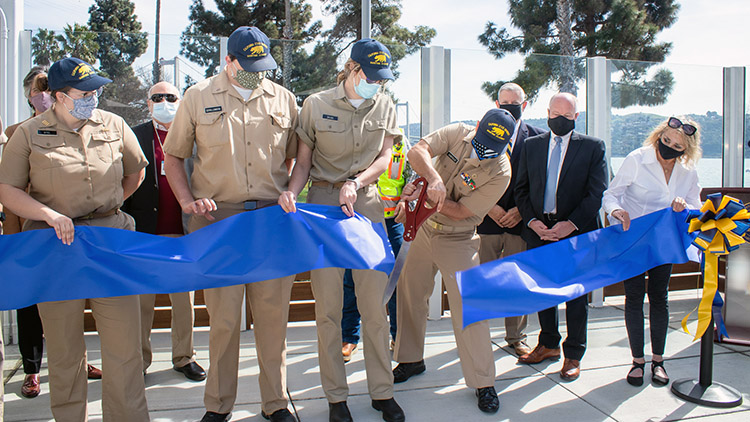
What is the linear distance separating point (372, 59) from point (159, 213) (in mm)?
1930

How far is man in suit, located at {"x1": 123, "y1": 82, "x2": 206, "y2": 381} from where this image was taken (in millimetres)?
4176

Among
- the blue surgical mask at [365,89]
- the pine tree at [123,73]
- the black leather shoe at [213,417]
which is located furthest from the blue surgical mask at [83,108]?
the pine tree at [123,73]

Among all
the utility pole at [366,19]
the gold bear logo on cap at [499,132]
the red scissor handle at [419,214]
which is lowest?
the red scissor handle at [419,214]

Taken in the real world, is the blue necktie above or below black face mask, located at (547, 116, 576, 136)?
below

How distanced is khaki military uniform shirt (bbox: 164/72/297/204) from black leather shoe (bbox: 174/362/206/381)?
4.72 feet

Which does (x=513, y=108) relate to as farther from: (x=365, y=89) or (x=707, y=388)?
(x=707, y=388)

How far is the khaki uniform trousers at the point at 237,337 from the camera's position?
331cm

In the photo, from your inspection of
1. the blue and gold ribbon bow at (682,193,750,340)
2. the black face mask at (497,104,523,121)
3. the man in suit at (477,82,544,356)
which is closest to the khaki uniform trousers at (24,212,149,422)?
the man in suit at (477,82,544,356)

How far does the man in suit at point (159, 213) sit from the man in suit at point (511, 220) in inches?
90.0

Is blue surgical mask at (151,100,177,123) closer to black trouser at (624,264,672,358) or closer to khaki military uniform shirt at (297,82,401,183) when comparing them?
khaki military uniform shirt at (297,82,401,183)

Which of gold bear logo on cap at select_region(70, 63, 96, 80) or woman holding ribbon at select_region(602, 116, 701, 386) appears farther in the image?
woman holding ribbon at select_region(602, 116, 701, 386)

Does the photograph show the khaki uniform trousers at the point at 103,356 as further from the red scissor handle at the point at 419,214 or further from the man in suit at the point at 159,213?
the red scissor handle at the point at 419,214

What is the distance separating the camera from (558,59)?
6398mm

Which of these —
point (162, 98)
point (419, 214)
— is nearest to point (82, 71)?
point (162, 98)
